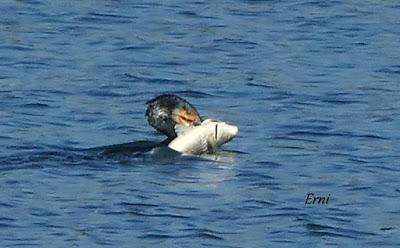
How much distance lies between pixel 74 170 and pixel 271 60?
5.57 m

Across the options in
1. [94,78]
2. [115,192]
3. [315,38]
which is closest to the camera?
[115,192]

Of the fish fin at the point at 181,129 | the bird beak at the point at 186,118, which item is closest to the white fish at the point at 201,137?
the fish fin at the point at 181,129

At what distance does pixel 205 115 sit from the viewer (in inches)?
624

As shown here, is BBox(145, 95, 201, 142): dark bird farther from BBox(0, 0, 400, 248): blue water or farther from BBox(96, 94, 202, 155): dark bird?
BBox(0, 0, 400, 248): blue water

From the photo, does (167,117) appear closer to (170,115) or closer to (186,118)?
(170,115)

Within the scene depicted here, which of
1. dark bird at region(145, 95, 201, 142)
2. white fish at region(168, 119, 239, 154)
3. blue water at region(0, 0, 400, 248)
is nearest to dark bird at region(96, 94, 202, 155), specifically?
dark bird at region(145, 95, 201, 142)

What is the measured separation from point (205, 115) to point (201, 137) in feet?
7.48

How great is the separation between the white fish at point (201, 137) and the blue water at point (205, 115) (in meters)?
0.10

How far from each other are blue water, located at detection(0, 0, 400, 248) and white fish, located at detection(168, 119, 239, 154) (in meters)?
0.10

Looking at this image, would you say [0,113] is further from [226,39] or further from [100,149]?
[226,39]

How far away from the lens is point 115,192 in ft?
41.3

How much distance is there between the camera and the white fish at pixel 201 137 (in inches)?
535

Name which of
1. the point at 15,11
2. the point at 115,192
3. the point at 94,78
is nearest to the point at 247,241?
the point at 115,192

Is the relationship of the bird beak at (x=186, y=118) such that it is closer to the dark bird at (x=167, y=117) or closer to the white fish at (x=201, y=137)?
the dark bird at (x=167, y=117)
